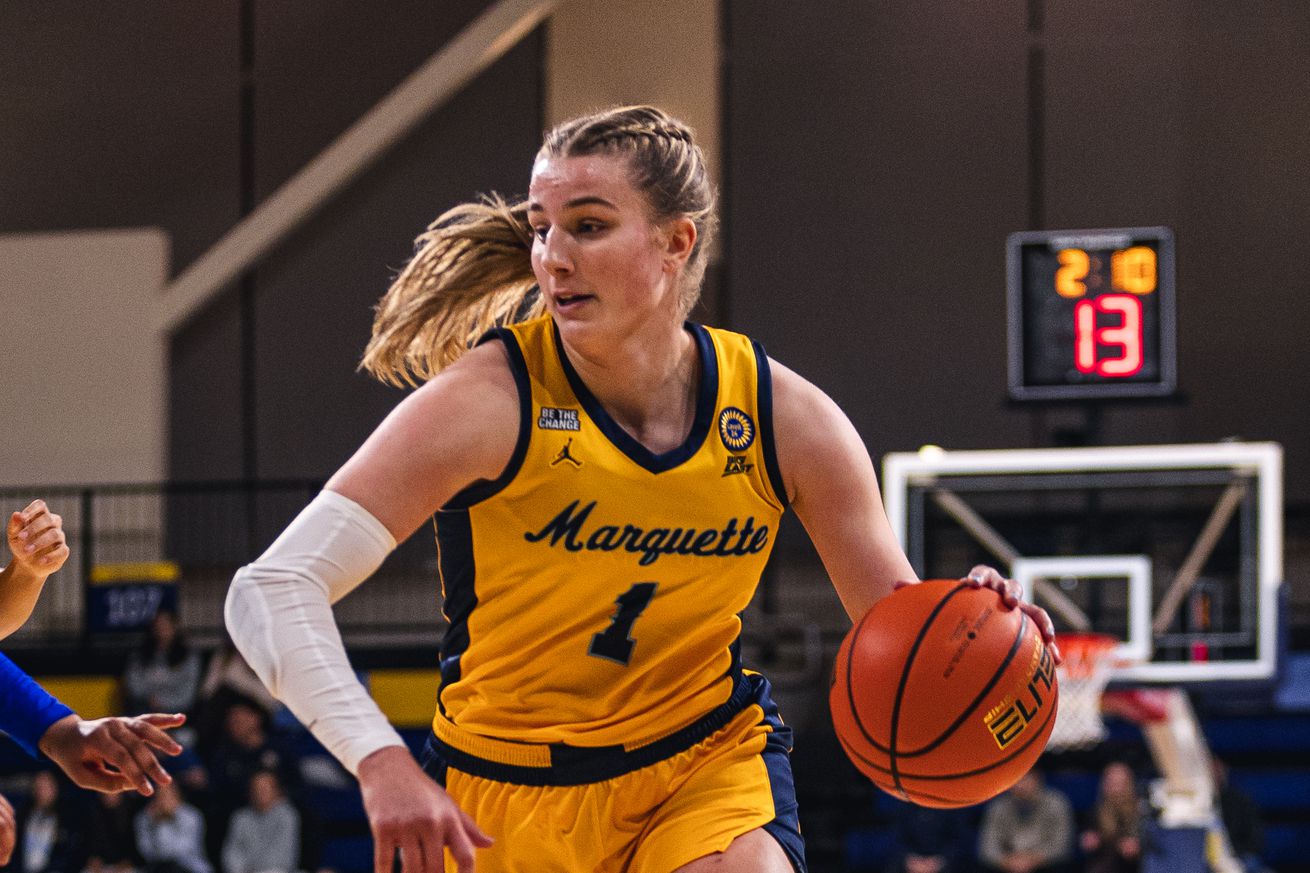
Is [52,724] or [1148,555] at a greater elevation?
[52,724]

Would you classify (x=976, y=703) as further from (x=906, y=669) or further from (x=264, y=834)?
(x=264, y=834)

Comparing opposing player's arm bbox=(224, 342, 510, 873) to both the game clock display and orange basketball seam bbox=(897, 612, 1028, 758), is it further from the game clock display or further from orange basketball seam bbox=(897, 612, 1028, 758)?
the game clock display

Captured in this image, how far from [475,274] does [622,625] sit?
715 mm

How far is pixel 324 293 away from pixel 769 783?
33.6 ft

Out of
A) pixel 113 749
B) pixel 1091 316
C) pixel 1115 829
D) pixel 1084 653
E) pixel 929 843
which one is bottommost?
pixel 929 843

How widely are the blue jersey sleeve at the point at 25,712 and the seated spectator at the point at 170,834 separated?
572 cm

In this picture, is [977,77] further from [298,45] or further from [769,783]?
[769,783]

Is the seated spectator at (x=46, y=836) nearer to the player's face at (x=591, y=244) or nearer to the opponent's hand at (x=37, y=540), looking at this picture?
the opponent's hand at (x=37, y=540)

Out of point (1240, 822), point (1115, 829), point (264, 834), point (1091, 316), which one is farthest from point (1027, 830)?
A: point (264, 834)

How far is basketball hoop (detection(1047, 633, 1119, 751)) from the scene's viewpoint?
7.75m

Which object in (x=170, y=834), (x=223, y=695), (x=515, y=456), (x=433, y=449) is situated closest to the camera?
(x=433, y=449)

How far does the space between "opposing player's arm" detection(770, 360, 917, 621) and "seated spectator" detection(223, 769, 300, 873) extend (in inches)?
255

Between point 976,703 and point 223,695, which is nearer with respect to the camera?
point 976,703

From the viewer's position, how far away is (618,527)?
2639mm
